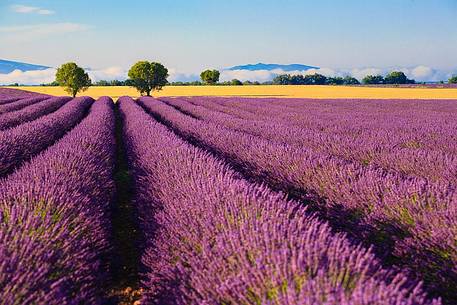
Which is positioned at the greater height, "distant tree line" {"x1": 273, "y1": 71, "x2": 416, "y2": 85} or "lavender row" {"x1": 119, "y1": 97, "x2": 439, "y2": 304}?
"lavender row" {"x1": 119, "y1": 97, "x2": 439, "y2": 304}

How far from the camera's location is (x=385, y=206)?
3.22 m

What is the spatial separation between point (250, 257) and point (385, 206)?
1.64 metres

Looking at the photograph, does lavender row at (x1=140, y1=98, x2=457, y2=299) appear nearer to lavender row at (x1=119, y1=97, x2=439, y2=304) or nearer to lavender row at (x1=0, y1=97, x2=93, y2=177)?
lavender row at (x1=119, y1=97, x2=439, y2=304)

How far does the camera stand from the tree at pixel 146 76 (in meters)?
50.2

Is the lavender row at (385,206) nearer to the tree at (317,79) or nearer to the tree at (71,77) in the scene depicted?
the tree at (71,77)

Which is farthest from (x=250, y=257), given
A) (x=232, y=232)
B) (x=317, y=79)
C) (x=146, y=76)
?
(x=317, y=79)

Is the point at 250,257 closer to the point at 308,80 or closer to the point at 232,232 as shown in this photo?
the point at 232,232

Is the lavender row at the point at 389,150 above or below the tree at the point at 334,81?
above

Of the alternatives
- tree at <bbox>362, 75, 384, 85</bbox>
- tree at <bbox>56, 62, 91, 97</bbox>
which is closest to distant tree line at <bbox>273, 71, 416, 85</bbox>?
tree at <bbox>362, 75, 384, 85</bbox>

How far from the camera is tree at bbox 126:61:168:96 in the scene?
1976 inches

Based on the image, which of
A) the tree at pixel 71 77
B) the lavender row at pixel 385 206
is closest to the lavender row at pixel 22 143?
the lavender row at pixel 385 206

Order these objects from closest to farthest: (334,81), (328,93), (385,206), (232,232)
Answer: (232,232) → (385,206) → (328,93) → (334,81)

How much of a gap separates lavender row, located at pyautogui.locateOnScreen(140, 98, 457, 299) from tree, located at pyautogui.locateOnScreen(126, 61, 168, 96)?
47.1m

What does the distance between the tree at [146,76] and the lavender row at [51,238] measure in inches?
1866
